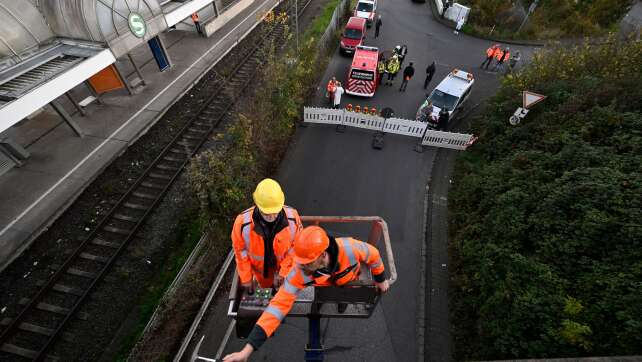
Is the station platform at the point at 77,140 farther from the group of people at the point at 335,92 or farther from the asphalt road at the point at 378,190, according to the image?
the group of people at the point at 335,92

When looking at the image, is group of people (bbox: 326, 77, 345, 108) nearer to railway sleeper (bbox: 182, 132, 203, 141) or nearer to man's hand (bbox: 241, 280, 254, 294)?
railway sleeper (bbox: 182, 132, 203, 141)

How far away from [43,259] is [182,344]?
5137 millimetres

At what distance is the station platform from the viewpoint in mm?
8781

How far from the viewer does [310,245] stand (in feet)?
10.2

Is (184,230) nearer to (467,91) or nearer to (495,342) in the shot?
(495,342)

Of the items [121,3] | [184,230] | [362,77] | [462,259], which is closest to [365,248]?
[462,259]

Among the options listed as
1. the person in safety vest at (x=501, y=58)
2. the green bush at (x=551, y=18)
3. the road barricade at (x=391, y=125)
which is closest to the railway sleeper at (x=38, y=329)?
the road barricade at (x=391, y=125)

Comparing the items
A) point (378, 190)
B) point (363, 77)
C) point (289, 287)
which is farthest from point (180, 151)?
point (289, 287)

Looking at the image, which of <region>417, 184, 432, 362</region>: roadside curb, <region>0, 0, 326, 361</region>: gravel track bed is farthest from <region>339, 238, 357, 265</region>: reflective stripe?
<region>0, 0, 326, 361</region>: gravel track bed

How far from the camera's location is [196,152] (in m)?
11.0

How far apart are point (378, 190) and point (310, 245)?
7.24m

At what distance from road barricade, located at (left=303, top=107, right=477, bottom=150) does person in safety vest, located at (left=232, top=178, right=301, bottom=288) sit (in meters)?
8.28

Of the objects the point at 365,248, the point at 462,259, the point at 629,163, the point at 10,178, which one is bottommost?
the point at 10,178

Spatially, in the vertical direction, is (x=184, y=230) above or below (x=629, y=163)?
below
